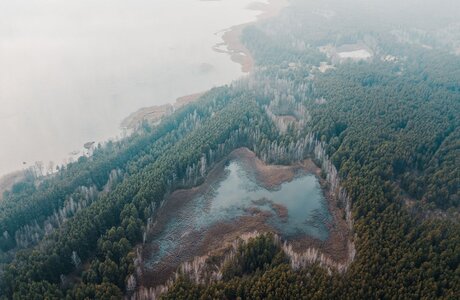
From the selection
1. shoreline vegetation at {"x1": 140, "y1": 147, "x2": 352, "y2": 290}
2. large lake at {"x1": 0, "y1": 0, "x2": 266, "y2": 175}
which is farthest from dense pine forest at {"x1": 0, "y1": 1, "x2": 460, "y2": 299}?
large lake at {"x1": 0, "y1": 0, "x2": 266, "y2": 175}

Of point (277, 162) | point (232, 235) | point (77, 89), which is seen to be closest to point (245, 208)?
point (232, 235)

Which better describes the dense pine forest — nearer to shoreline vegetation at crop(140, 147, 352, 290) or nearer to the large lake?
shoreline vegetation at crop(140, 147, 352, 290)

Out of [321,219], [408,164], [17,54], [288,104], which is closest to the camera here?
[321,219]

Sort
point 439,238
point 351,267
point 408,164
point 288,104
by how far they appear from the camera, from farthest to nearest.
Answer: point 288,104
point 408,164
point 439,238
point 351,267

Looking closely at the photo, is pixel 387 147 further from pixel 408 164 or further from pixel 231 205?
pixel 231 205

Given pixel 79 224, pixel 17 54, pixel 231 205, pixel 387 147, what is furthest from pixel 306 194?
pixel 17 54

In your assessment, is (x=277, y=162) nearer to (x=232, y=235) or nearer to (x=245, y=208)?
(x=245, y=208)

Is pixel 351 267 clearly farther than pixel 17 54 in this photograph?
No
